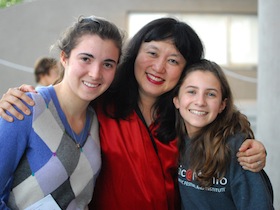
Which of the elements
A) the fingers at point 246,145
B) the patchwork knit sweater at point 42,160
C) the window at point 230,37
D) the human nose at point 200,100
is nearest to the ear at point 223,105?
the human nose at point 200,100

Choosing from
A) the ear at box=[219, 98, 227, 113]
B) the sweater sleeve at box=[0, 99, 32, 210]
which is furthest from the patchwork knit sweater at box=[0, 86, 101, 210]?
the ear at box=[219, 98, 227, 113]

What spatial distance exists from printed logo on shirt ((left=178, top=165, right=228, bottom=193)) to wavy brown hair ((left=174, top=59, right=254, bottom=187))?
0.8 inches

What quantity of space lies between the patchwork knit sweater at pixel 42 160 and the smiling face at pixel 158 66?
1.73 ft

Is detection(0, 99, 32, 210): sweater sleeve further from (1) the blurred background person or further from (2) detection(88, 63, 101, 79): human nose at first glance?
(1) the blurred background person

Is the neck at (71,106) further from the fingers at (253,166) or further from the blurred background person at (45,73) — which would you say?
the blurred background person at (45,73)

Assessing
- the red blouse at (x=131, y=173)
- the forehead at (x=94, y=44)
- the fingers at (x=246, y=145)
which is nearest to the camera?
the forehead at (x=94, y=44)

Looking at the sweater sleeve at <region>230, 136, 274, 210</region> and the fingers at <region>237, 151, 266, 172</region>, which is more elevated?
the fingers at <region>237, 151, 266, 172</region>

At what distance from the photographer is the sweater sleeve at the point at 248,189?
141cm

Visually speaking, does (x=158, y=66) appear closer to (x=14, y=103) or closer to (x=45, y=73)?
(x=14, y=103)

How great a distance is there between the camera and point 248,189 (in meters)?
1.43

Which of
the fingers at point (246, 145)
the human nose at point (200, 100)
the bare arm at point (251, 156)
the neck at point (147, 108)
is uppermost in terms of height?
the human nose at point (200, 100)

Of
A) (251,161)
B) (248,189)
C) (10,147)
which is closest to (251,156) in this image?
(251,161)

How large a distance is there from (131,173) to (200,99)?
498 mm

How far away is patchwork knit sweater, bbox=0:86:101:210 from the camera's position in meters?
1.21
